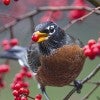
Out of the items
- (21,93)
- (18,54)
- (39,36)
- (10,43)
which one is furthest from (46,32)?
(18,54)

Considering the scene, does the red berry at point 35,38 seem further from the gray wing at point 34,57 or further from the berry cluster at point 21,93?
the gray wing at point 34,57

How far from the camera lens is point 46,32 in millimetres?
3463

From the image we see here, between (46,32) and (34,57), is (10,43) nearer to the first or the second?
(34,57)

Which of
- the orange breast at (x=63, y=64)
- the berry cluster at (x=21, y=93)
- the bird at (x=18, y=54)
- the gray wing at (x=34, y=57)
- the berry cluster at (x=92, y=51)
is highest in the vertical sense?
the berry cluster at (x=92, y=51)

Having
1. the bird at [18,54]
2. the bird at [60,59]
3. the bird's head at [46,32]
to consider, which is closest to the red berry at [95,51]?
the bird's head at [46,32]

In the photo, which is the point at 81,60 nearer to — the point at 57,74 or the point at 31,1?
the point at 57,74

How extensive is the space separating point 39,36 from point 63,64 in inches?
26.6

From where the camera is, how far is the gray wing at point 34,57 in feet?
13.5

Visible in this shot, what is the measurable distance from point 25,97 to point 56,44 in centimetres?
81

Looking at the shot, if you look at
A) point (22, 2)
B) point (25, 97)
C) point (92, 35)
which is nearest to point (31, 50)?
point (25, 97)

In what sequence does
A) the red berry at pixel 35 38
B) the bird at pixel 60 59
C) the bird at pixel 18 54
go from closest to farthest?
the red berry at pixel 35 38 → the bird at pixel 60 59 → the bird at pixel 18 54

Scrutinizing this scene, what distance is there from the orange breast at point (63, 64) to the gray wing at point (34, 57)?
0.12 meters

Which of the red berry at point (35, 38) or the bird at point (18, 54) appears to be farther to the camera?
the bird at point (18, 54)

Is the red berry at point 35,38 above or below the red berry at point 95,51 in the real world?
above
